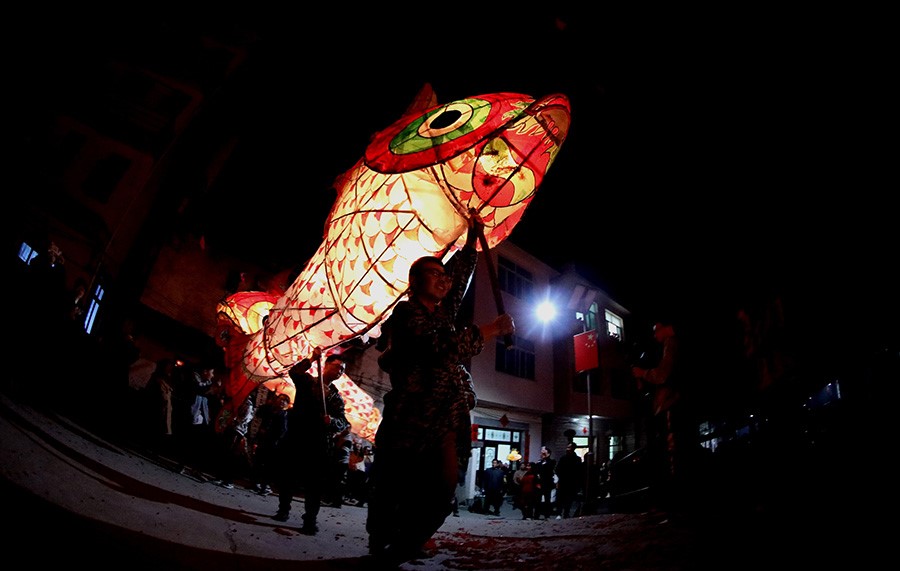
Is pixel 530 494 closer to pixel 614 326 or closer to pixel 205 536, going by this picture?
pixel 205 536

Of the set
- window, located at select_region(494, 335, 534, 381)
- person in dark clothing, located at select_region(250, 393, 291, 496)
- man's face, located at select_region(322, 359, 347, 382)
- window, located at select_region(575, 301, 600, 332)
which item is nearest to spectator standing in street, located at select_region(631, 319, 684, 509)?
man's face, located at select_region(322, 359, 347, 382)

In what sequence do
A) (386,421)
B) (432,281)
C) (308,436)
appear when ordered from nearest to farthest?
1. (386,421)
2. (432,281)
3. (308,436)

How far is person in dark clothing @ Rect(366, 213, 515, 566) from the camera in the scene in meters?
2.45

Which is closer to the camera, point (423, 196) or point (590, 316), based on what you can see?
point (423, 196)

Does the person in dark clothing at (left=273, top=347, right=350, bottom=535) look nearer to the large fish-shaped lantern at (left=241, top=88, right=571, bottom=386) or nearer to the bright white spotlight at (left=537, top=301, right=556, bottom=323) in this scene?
the large fish-shaped lantern at (left=241, top=88, right=571, bottom=386)

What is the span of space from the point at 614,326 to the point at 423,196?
3004 cm

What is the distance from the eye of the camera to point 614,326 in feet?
99.4

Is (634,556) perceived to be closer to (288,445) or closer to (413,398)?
(413,398)

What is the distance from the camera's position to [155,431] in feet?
27.3

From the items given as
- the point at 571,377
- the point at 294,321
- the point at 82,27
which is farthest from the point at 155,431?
the point at 571,377

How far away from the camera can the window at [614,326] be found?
96.5ft

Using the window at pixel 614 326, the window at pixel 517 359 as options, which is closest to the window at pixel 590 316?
the window at pixel 614 326

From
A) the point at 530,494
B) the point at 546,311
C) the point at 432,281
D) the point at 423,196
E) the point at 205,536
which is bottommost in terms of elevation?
the point at 530,494

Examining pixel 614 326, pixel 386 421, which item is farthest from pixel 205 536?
pixel 614 326
